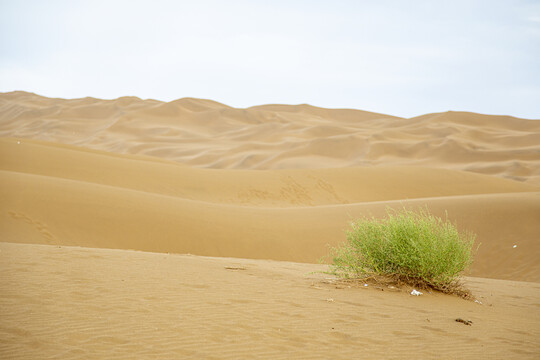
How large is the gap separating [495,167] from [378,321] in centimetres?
4566

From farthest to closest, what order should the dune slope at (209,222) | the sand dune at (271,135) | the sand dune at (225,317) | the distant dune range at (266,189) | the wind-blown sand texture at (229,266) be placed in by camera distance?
the sand dune at (271,135) → the distant dune range at (266,189) → the dune slope at (209,222) → the wind-blown sand texture at (229,266) → the sand dune at (225,317)

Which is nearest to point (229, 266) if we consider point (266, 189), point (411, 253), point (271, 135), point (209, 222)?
point (411, 253)

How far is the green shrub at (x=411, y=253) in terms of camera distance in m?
7.30

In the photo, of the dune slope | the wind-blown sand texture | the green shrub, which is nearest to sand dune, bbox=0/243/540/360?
the wind-blown sand texture

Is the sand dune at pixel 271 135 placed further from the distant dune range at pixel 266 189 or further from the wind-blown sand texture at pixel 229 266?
the wind-blown sand texture at pixel 229 266

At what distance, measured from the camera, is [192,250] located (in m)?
13.3

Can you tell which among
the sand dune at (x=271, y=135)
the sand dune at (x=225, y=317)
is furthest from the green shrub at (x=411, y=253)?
the sand dune at (x=271, y=135)

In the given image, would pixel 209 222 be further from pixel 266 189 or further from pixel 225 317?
pixel 266 189

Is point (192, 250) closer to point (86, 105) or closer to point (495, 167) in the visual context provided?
point (495, 167)

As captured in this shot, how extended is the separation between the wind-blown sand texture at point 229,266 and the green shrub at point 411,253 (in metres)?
0.45

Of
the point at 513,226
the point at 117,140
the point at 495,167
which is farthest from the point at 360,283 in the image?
the point at 117,140

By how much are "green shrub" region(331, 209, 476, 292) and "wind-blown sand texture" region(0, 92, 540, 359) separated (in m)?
0.45

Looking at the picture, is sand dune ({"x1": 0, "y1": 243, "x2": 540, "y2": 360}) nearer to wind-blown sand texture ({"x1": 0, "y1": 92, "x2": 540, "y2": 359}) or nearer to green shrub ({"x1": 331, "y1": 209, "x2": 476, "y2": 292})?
wind-blown sand texture ({"x1": 0, "y1": 92, "x2": 540, "y2": 359})

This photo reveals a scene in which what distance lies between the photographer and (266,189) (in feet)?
88.7
